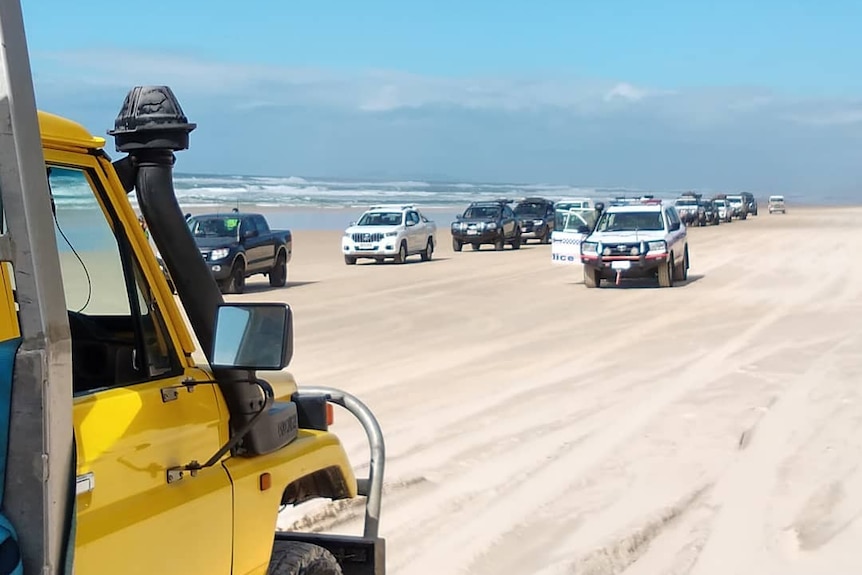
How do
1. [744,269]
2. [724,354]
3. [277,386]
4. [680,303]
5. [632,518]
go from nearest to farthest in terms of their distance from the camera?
[277,386], [632,518], [724,354], [680,303], [744,269]

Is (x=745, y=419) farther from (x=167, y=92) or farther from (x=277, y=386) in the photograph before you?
(x=167, y=92)

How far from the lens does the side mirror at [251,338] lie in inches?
108

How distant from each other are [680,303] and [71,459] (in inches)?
670

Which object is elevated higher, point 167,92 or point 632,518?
point 167,92

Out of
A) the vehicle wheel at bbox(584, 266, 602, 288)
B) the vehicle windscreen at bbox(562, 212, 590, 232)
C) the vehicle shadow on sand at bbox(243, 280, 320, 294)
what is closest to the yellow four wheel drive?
the vehicle wheel at bbox(584, 266, 602, 288)

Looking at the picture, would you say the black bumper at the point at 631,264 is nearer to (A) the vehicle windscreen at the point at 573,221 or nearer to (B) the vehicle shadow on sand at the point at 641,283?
(B) the vehicle shadow on sand at the point at 641,283

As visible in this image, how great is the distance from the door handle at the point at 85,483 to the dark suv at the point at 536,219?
122ft

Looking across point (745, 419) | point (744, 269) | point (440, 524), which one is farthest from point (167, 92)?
point (744, 269)

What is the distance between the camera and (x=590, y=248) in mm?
21750

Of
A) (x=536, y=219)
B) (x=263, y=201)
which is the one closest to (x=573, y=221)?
(x=536, y=219)

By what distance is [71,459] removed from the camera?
2.21 m

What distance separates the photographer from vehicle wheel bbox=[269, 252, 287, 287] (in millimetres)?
23203

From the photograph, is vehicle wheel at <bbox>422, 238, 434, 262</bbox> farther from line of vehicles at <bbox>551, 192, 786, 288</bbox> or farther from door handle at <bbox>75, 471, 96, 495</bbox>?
door handle at <bbox>75, 471, 96, 495</bbox>

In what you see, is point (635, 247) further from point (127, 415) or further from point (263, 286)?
point (127, 415)
